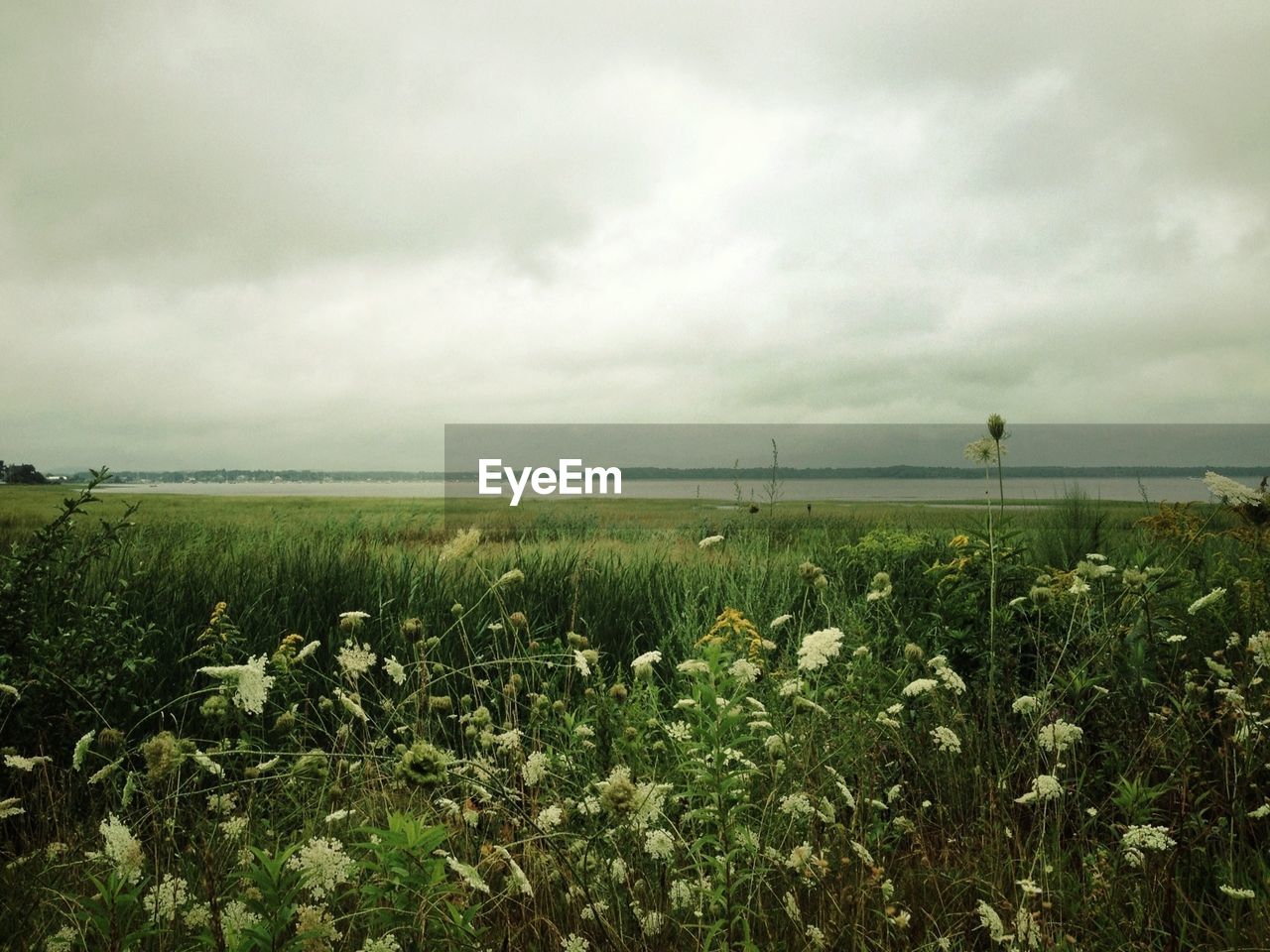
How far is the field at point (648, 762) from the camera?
7.04 feet

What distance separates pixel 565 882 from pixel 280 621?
4.50 meters

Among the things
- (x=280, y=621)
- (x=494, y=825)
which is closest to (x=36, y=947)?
(x=494, y=825)

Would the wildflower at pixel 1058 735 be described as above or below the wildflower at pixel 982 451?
below

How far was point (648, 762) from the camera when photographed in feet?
12.4

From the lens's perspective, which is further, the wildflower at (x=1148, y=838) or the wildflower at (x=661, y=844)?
the wildflower at (x=1148, y=838)

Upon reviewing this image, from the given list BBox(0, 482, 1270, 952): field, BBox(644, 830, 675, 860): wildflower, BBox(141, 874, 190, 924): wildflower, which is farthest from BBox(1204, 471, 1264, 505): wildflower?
BBox(141, 874, 190, 924): wildflower

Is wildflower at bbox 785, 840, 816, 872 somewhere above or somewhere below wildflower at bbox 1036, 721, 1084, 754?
below

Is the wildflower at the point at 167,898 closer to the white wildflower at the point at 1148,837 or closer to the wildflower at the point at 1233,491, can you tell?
the white wildflower at the point at 1148,837

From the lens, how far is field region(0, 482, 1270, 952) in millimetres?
2146

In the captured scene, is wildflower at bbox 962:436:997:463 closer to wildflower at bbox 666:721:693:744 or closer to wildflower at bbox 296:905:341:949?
wildflower at bbox 666:721:693:744

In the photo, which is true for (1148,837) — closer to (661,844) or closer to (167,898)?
(661,844)

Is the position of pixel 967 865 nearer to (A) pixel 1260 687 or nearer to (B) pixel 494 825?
(B) pixel 494 825

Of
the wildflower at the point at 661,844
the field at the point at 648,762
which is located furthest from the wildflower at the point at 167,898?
the wildflower at the point at 661,844

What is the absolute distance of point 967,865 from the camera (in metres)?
2.84
